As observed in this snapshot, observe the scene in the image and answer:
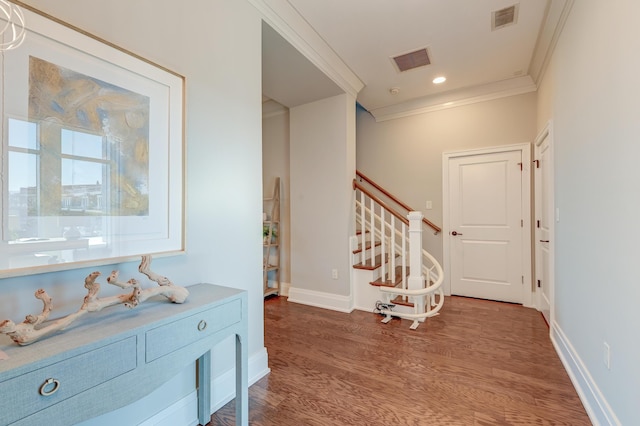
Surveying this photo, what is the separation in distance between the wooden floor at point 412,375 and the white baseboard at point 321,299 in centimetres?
26

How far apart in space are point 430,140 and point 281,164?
212cm

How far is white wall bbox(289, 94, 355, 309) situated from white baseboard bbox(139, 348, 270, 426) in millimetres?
1503

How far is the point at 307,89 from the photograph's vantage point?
316 centimetres

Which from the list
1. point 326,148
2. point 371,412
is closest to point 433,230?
point 326,148

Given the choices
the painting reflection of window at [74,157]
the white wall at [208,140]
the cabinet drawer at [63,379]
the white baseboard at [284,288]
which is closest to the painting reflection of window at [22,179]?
the painting reflection of window at [74,157]

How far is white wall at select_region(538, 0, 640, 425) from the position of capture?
122cm

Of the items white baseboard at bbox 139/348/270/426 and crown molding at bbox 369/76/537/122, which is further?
crown molding at bbox 369/76/537/122

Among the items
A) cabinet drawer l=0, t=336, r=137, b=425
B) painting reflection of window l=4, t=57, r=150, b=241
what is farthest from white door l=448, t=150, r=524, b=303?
cabinet drawer l=0, t=336, r=137, b=425

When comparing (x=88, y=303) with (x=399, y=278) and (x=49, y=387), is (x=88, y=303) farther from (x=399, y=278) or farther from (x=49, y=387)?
(x=399, y=278)

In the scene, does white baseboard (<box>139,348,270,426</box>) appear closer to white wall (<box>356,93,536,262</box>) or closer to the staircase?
the staircase

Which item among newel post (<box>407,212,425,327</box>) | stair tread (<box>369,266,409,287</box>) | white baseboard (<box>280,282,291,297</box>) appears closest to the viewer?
newel post (<box>407,212,425,327</box>)

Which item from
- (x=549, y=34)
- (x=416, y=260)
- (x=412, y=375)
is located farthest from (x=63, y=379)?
(x=549, y=34)

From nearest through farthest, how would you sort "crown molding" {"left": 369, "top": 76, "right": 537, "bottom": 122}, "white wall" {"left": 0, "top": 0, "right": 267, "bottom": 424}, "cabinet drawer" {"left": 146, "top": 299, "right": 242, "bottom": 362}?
"cabinet drawer" {"left": 146, "top": 299, "right": 242, "bottom": 362}, "white wall" {"left": 0, "top": 0, "right": 267, "bottom": 424}, "crown molding" {"left": 369, "top": 76, "right": 537, "bottom": 122}

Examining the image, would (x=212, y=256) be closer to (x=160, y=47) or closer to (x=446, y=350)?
(x=160, y=47)
